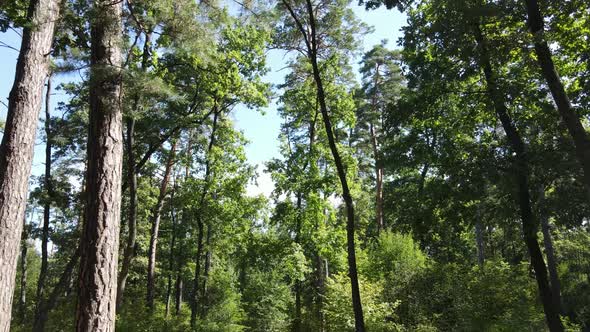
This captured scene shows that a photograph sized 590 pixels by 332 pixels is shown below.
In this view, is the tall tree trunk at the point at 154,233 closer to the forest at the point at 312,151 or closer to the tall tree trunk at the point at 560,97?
the forest at the point at 312,151

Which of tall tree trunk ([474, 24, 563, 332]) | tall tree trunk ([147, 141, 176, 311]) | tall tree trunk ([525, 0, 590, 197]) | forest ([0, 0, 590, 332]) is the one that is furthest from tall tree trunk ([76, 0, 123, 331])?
tall tree trunk ([147, 141, 176, 311])

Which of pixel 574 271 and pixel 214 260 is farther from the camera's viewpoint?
pixel 214 260

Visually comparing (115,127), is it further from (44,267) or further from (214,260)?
(214,260)

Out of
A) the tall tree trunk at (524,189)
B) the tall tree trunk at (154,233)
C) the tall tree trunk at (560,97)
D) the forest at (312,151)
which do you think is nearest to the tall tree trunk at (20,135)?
the forest at (312,151)

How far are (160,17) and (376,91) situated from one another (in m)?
18.9

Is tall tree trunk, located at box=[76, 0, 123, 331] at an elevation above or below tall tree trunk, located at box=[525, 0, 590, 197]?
below

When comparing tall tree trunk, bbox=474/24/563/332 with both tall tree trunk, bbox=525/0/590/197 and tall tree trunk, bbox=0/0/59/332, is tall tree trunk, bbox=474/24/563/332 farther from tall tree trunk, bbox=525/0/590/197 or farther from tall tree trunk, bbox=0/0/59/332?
tall tree trunk, bbox=0/0/59/332

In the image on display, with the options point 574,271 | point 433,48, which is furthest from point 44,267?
point 574,271

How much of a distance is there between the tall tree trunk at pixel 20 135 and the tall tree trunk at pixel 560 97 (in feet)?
27.7

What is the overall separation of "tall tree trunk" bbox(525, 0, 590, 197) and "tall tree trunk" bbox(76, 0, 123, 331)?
7.51m

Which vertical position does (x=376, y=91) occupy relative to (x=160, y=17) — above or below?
above

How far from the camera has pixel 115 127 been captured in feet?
15.0

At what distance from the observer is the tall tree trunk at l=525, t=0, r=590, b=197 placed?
7879mm

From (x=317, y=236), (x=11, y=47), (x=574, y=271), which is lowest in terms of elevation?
(x=574, y=271)
